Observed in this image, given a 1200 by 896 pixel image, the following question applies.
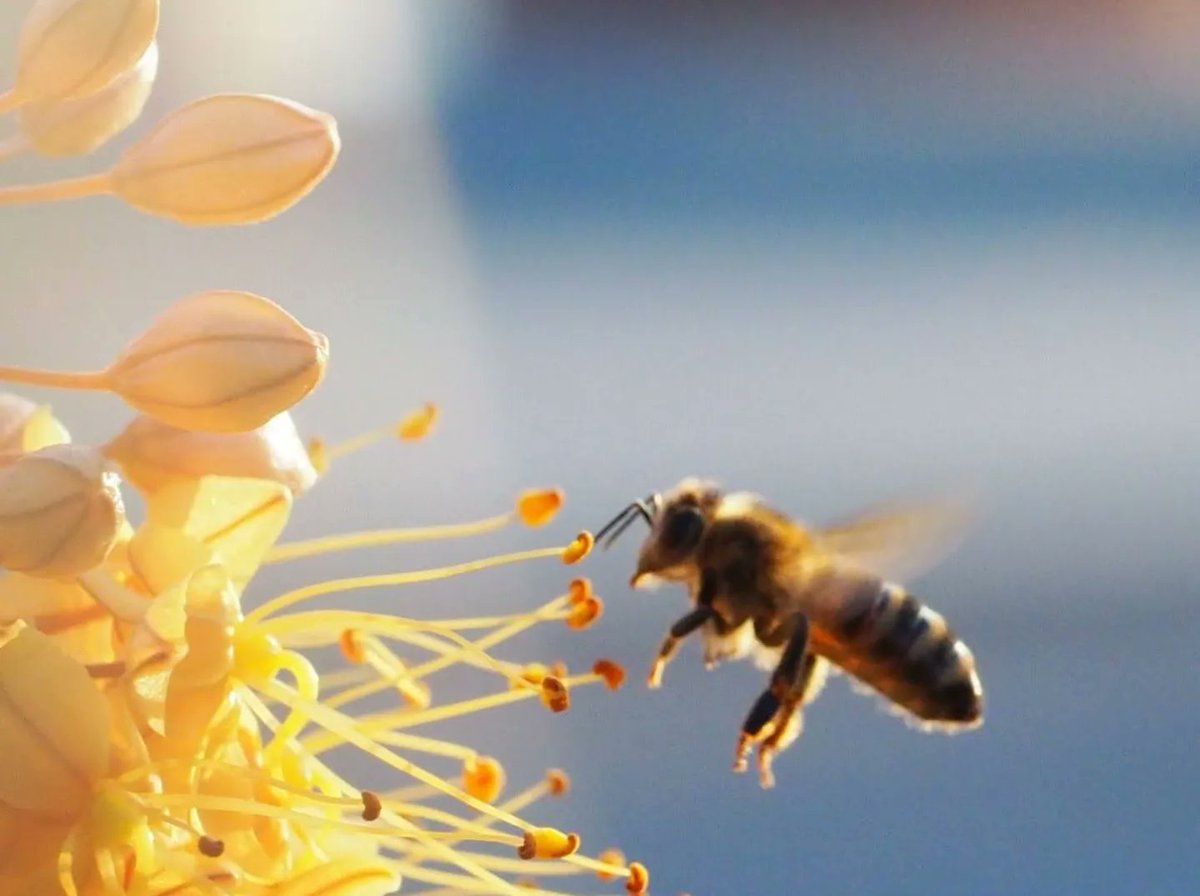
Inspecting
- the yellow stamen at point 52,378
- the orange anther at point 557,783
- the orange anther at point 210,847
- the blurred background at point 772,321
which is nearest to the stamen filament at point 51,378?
the yellow stamen at point 52,378

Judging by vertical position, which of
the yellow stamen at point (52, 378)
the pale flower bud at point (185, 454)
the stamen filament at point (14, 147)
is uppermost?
the stamen filament at point (14, 147)

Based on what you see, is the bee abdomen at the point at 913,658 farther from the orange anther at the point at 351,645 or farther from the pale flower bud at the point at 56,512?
the pale flower bud at the point at 56,512

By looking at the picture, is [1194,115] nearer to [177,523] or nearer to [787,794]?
[787,794]

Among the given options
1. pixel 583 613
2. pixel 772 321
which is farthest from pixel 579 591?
pixel 772 321

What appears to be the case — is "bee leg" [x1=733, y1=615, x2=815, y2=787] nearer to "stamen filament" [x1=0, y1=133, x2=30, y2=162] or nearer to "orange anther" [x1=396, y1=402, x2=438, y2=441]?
"orange anther" [x1=396, y1=402, x2=438, y2=441]

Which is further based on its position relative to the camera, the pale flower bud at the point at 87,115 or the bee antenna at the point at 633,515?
the bee antenna at the point at 633,515

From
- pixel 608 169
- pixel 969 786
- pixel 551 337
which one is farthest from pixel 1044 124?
pixel 969 786
